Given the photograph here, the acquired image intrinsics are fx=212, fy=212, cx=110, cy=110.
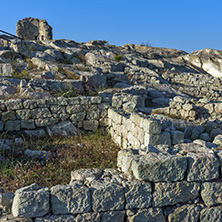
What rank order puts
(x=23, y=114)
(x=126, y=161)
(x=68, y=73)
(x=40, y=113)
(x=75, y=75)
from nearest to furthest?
1. (x=126, y=161)
2. (x=23, y=114)
3. (x=40, y=113)
4. (x=75, y=75)
5. (x=68, y=73)

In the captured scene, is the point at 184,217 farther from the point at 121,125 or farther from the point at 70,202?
the point at 121,125

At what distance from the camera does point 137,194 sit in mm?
2973

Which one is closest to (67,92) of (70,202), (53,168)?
(53,168)

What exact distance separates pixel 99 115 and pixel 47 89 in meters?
2.71

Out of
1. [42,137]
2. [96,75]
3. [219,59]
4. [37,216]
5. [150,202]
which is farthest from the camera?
[219,59]

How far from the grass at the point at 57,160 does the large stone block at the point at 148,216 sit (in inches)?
69.6

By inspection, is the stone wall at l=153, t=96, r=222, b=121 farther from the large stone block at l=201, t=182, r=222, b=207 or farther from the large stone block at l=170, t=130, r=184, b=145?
the large stone block at l=201, t=182, r=222, b=207

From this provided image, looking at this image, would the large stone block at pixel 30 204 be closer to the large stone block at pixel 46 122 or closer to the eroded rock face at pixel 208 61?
the large stone block at pixel 46 122

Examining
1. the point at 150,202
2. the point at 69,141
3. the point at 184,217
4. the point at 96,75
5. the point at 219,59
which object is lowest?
the point at 184,217

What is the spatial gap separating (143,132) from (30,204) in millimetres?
2970

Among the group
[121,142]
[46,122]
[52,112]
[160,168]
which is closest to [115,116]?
[121,142]

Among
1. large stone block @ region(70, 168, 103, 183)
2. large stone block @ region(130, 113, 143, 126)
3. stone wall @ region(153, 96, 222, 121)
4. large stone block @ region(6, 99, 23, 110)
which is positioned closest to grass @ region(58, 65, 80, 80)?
large stone block @ region(6, 99, 23, 110)

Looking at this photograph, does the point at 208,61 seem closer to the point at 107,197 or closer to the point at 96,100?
the point at 96,100

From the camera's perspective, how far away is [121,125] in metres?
6.74
